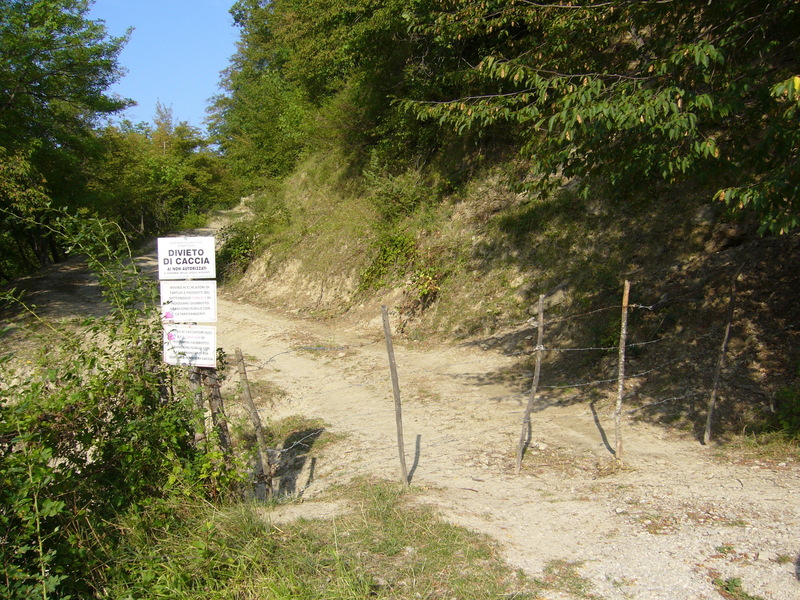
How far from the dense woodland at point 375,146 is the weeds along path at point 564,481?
Answer: 155 cm

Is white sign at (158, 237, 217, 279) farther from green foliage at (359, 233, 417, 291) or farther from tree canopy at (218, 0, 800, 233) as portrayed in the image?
green foliage at (359, 233, 417, 291)

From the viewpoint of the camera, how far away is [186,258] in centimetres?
521

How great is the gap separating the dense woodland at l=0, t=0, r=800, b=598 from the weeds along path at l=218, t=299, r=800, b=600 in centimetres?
155

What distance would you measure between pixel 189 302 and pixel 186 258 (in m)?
0.39

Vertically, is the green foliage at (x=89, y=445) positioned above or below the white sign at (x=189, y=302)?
below

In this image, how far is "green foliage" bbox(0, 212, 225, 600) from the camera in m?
3.33

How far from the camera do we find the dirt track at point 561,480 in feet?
13.6

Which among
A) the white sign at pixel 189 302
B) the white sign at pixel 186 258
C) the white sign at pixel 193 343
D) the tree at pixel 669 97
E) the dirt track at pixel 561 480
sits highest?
the tree at pixel 669 97

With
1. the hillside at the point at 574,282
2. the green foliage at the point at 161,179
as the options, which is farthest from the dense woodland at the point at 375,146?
the green foliage at the point at 161,179

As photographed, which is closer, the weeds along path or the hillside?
the weeds along path

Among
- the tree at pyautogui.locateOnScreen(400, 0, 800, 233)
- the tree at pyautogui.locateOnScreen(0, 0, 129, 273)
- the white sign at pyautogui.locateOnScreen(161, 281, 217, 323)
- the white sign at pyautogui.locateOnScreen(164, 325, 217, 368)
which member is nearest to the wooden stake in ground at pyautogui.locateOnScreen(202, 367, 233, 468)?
the white sign at pyautogui.locateOnScreen(164, 325, 217, 368)

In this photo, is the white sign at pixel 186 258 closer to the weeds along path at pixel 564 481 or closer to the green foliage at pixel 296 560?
the green foliage at pixel 296 560

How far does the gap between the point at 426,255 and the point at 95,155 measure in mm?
12394

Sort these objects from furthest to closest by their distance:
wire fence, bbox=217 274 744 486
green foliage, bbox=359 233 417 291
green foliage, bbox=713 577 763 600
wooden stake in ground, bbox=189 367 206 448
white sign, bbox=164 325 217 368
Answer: green foliage, bbox=359 233 417 291 → wire fence, bbox=217 274 744 486 → white sign, bbox=164 325 217 368 → wooden stake in ground, bbox=189 367 206 448 → green foliage, bbox=713 577 763 600
